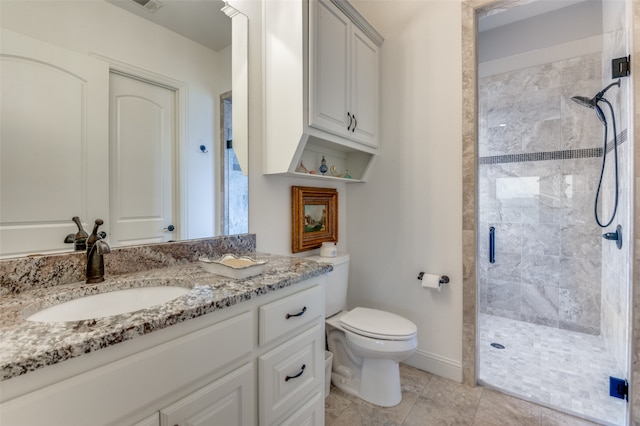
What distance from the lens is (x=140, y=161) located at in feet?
4.09

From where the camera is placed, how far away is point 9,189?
0.94 m

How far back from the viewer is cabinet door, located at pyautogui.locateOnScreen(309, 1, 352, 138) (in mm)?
1593

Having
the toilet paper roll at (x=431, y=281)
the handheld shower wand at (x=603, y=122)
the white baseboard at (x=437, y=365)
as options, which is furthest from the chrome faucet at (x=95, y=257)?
the handheld shower wand at (x=603, y=122)

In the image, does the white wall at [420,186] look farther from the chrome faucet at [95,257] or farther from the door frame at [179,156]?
the chrome faucet at [95,257]

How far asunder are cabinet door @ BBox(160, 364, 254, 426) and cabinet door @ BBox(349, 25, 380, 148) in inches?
59.3

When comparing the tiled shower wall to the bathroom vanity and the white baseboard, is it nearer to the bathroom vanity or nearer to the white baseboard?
the white baseboard

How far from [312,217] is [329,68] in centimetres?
95

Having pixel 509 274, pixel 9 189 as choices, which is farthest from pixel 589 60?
pixel 9 189

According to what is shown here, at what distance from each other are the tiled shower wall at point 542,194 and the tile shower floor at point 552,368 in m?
0.30

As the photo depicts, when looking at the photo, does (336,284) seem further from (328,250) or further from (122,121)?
(122,121)

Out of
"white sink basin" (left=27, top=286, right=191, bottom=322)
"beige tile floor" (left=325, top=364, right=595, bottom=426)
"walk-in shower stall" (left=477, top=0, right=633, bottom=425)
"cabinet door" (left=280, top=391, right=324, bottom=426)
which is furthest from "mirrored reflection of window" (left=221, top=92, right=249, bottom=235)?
"walk-in shower stall" (left=477, top=0, right=633, bottom=425)

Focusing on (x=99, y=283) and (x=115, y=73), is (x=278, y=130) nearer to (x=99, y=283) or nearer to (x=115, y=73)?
(x=115, y=73)

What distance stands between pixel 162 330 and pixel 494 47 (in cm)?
367

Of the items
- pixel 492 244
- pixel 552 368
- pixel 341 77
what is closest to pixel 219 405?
pixel 341 77
